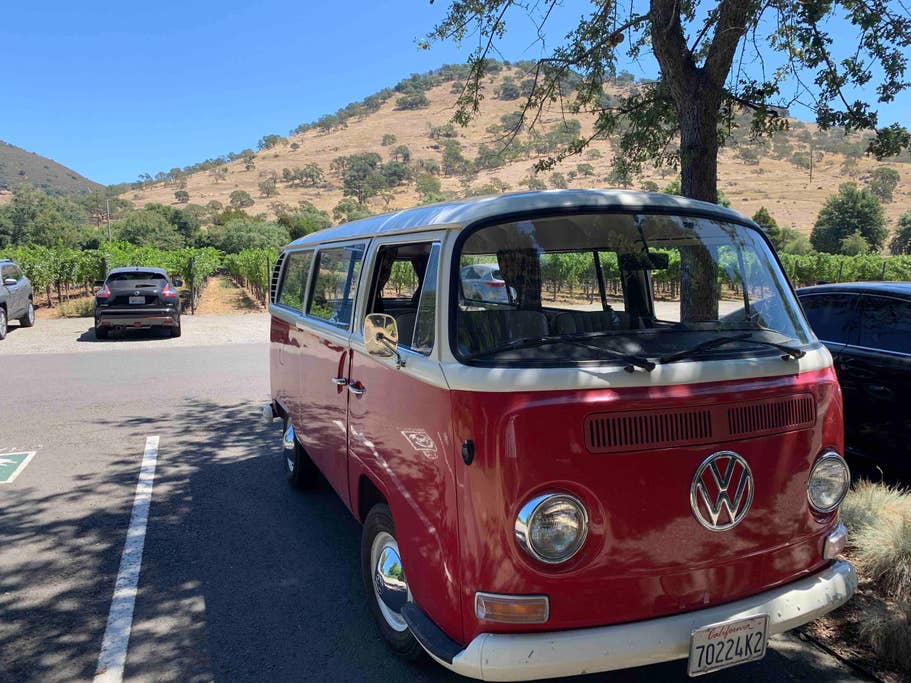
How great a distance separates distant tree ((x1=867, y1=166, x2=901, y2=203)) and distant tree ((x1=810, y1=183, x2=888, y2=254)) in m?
29.7

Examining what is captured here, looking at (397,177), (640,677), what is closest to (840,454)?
(640,677)

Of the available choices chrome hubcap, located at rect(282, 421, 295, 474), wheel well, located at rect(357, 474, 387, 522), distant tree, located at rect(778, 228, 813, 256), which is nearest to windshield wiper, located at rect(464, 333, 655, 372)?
wheel well, located at rect(357, 474, 387, 522)

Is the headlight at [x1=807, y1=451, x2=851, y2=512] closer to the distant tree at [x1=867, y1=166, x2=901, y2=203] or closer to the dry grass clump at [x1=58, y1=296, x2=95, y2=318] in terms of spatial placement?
the dry grass clump at [x1=58, y1=296, x2=95, y2=318]

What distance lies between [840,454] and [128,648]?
3.50m

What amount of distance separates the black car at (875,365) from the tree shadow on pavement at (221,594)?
7.81 feet

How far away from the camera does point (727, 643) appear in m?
2.39

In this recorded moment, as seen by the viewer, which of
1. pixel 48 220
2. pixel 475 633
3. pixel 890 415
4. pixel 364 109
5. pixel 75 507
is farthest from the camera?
pixel 364 109

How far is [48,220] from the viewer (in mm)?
65312

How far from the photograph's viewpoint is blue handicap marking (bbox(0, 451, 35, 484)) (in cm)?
593

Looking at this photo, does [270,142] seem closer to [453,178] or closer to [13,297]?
[453,178]

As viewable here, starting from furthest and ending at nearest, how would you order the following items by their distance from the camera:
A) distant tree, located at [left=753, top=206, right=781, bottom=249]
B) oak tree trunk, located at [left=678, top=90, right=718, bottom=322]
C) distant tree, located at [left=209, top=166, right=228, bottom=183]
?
distant tree, located at [left=209, top=166, right=228, bottom=183] < oak tree trunk, located at [left=678, top=90, right=718, bottom=322] < distant tree, located at [left=753, top=206, right=781, bottom=249]

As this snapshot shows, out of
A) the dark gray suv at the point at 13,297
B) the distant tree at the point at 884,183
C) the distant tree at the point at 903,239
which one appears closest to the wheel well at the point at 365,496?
the dark gray suv at the point at 13,297

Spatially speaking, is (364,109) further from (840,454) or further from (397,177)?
(840,454)

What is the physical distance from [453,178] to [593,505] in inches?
4080
